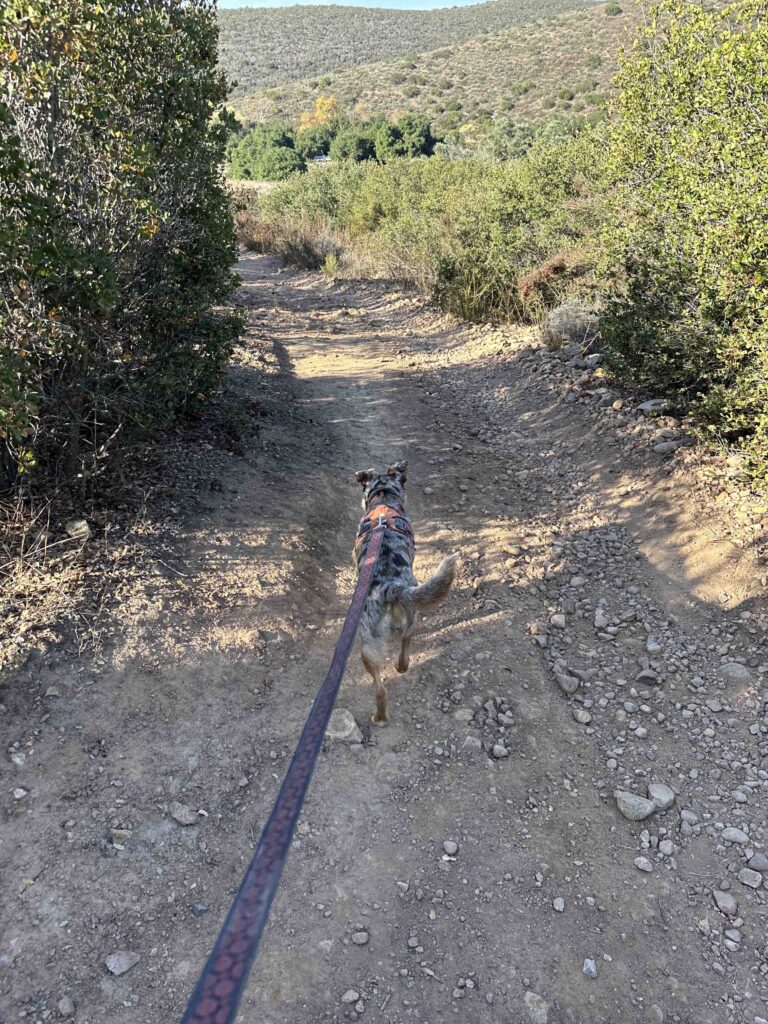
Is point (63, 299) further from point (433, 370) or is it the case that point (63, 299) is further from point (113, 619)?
point (433, 370)

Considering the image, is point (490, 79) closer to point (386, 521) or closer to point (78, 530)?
A: point (386, 521)

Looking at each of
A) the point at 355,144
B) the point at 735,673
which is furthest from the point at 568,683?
the point at 355,144

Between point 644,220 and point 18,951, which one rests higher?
point 644,220

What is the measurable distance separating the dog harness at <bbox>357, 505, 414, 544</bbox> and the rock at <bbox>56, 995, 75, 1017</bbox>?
3.15 metres

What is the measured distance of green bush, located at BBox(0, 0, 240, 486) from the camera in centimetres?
387

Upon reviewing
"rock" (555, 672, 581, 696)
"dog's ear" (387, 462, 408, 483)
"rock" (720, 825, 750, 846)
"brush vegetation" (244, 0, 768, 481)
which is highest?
"brush vegetation" (244, 0, 768, 481)

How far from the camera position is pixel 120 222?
190 inches

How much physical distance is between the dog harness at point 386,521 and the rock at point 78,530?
2171 millimetres

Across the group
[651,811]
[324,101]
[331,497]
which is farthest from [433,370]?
[324,101]

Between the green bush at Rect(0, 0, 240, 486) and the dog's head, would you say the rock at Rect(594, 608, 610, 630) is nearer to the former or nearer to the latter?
the dog's head

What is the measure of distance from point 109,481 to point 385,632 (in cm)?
293

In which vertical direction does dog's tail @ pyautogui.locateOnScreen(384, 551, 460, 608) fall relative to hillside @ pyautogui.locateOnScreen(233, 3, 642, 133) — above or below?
below

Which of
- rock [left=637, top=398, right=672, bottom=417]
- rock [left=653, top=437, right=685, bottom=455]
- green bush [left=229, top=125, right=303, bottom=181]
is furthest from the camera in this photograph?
green bush [left=229, top=125, right=303, bottom=181]

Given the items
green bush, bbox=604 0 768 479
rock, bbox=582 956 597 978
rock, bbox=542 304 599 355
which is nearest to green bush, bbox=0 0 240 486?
rock, bbox=582 956 597 978
